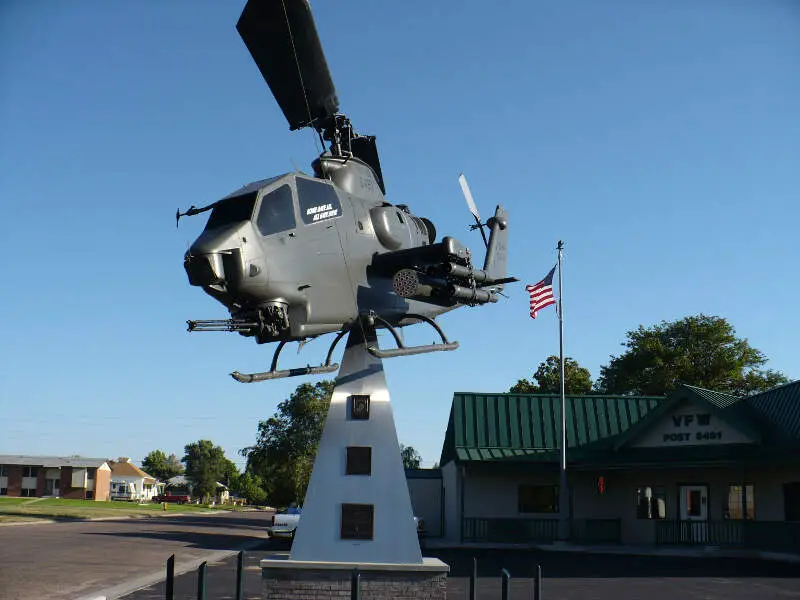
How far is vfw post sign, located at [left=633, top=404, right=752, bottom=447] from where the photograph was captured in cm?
3073

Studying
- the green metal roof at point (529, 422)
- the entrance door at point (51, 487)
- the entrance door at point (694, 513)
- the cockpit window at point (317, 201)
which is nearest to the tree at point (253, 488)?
the entrance door at point (51, 487)

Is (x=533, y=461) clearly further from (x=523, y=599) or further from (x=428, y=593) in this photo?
(x=428, y=593)

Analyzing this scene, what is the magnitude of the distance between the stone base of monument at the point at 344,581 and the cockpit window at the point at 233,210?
535 centimetres

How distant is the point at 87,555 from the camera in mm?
24750

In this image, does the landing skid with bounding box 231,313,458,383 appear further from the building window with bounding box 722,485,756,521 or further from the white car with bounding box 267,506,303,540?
the building window with bounding box 722,485,756,521

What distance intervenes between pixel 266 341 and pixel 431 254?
3115 mm

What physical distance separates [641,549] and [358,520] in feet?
68.0

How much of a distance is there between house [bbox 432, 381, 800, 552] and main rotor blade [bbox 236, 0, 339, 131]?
21.4 m

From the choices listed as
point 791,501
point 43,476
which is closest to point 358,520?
point 791,501

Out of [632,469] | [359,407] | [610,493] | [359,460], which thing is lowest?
[610,493]

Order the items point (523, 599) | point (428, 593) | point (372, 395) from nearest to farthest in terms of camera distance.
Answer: point (428, 593)
point (372, 395)
point (523, 599)

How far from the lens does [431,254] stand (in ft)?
43.4

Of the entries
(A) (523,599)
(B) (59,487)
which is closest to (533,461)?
(A) (523,599)

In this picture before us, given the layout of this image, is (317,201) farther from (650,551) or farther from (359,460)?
(650,551)
